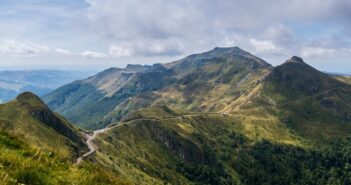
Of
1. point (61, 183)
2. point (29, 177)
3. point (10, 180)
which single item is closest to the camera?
point (10, 180)

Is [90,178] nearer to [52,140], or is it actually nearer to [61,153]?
[61,153]

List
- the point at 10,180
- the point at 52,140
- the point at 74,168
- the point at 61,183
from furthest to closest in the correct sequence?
1. the point at 52,140
2. the point at 74,168
3. the point at 61,183
4. the point at 10,180

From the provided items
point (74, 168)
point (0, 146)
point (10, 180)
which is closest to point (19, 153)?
point (0, 146)

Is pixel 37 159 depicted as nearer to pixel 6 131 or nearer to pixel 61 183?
pixel 61 183

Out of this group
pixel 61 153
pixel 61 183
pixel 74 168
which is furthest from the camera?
pixel 61 153

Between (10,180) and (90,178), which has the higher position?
(10,180)

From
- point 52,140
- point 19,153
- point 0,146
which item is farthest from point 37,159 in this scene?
point 52,140

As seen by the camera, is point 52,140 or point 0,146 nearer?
point 0,146

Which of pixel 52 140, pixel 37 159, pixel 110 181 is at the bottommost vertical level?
pixel 52 140

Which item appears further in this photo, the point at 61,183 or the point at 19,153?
the point at 19,153
